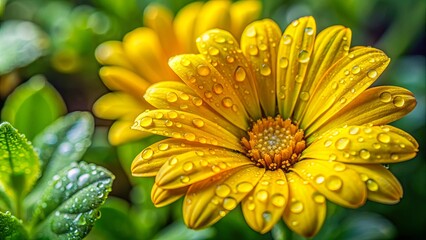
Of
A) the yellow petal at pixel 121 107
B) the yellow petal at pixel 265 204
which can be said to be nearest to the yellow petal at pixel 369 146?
the yellow petal at pixel 265 204

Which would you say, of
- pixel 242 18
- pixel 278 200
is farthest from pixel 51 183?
pixel 242 18

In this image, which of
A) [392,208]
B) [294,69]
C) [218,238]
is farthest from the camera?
[392,208]

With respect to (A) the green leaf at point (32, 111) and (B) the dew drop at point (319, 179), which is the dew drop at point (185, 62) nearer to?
(B) the dew drop at point (319, 179)

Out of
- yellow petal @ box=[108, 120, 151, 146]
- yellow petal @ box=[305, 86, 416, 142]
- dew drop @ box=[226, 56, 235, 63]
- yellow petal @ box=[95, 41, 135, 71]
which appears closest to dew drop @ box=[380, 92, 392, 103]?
yellow petal @ box=[305, 86, 416, 142]

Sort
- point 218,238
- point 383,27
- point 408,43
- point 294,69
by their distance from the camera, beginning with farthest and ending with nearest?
point 383,27
point 408,43
point 218,238
point 294,69

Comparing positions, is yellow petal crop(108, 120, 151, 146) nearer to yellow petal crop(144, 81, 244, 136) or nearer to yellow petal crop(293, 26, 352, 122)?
yellow petal crop(144, 81, 244, 136)

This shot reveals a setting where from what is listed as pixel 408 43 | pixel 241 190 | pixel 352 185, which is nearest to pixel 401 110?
pixel 352 185

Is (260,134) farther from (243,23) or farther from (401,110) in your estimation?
(243,23)
